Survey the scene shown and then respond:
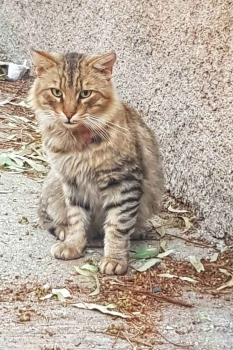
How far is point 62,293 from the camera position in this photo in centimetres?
366

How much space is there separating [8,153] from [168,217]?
1482 mm

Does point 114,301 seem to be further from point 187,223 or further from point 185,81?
point 185,81

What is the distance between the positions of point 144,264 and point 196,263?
28 centimetres

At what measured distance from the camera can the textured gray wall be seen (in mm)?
4352

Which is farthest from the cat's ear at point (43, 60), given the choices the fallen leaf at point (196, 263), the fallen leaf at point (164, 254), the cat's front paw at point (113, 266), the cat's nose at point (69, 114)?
the fallen leaf at point (196, 263)

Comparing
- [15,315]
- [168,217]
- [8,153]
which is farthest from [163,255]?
[8,153]

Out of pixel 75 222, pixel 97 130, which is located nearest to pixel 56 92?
pixel 97 130

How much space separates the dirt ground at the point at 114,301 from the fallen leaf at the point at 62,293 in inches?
1.2

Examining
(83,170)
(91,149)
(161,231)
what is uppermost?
(91,149)

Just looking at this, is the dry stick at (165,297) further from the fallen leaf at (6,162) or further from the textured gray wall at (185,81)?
the fallen leaf at (6,162)

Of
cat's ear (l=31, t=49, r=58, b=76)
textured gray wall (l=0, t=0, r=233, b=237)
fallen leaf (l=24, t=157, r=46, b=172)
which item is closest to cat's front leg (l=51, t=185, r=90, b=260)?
cat's ear (l=31, t=49, r=58, b=76)

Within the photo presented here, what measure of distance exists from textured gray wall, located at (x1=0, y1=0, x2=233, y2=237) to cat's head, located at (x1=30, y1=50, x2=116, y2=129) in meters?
0.68

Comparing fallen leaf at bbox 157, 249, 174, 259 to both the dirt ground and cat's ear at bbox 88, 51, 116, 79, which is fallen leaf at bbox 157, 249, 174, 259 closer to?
the dirt ground

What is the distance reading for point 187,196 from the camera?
4.81 metres
